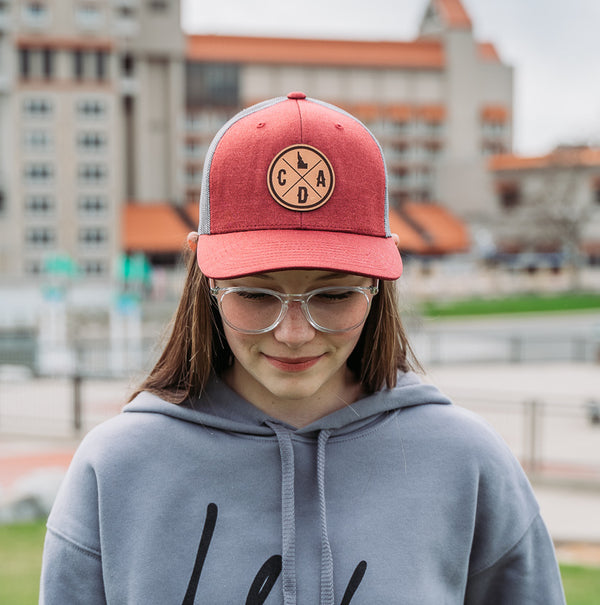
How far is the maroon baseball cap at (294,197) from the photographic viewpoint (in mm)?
1685

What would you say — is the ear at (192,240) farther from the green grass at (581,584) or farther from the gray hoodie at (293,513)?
the green grass at (581,584)

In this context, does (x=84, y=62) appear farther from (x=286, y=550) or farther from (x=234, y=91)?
(x=286, y=550)

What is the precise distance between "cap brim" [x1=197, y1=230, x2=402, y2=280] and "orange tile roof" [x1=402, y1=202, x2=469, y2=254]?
49253 mm

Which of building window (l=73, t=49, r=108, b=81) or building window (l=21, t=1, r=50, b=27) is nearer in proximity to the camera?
building window (l=21, t=1, r=50, b=27)

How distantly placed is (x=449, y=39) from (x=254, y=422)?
194 ft

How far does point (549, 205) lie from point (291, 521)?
51668 millimetres

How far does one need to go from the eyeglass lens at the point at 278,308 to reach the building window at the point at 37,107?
4616 cm

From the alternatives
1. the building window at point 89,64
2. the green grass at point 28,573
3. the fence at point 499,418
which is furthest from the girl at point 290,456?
the building window at point 89,64

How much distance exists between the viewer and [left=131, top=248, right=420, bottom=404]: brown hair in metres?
1.91

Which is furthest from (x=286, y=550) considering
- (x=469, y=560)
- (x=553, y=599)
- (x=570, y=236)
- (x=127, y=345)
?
(x=570, y=236)

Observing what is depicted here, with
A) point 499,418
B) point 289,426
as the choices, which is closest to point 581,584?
point 499,418

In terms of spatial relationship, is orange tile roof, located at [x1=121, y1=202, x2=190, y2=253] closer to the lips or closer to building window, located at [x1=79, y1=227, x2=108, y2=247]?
building window, located at [x1=79, y1=227, x2=108, y2=247]

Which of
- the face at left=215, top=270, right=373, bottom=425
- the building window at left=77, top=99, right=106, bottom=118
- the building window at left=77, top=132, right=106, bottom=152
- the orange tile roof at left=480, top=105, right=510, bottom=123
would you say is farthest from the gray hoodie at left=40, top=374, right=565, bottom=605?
the orange tile roof at left=480, top=105, right=510, bottom=123

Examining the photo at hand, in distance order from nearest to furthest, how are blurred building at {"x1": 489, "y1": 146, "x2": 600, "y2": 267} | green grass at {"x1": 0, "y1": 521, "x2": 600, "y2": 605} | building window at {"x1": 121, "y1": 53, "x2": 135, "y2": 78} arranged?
green grass at {"x1": 0, "y1": 521, "x2": 600, "y2": 605}
building window at {"x1": 121, "y1": 53, "x2": 135, "y2": 78}
blurred building at {"x1": 489, "y1": 146, "x2": 600, "y2": 267}
